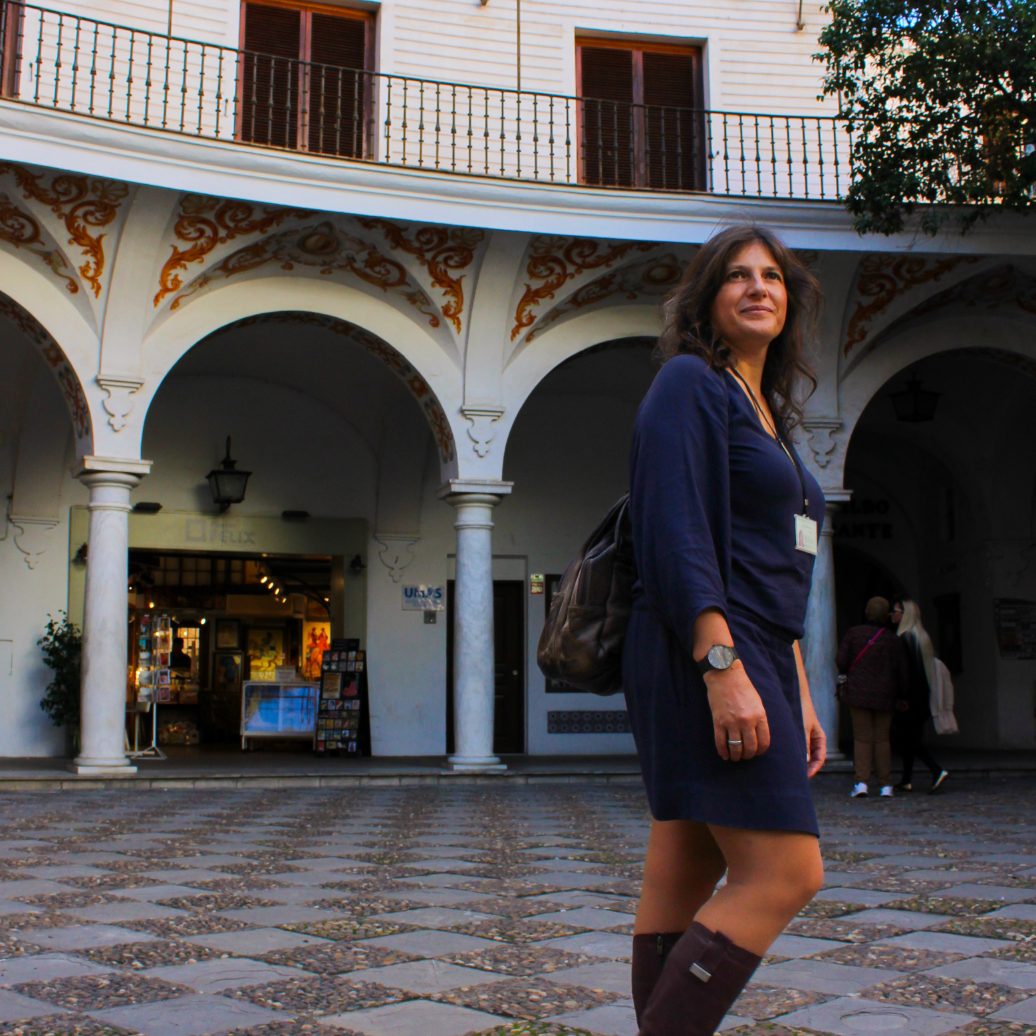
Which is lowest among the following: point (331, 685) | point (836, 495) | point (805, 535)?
point (331, 685)

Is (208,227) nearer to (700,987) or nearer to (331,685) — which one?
(331,685)

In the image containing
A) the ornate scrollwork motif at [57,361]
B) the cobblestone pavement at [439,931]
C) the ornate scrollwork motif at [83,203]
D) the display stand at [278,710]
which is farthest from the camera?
the display stand at [278,710]

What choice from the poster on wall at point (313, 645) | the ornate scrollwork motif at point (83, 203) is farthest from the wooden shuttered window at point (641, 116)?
the poster on wall at point (313, 645)

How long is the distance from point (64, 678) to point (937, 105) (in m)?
10.9

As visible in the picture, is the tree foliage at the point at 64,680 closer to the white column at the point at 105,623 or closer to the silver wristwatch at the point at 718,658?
the white column at the point at 105,623

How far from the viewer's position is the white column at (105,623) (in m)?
12.4

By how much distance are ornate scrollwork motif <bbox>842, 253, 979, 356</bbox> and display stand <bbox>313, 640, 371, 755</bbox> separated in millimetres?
6844

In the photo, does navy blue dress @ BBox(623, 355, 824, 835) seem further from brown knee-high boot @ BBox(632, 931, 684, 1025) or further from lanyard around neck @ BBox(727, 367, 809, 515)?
brown knee-high boot @ BBox(632, 931, 684, 1025)

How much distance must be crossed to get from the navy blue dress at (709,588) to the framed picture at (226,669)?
1955 centimetres

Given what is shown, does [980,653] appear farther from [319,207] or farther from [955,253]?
[319,207]

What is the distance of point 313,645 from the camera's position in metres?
21.5

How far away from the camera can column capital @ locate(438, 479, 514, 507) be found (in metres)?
13.7

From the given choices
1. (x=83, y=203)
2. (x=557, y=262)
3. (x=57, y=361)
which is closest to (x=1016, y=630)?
(x=557, y=262)

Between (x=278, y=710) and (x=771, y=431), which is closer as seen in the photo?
(x=771, y=431)
